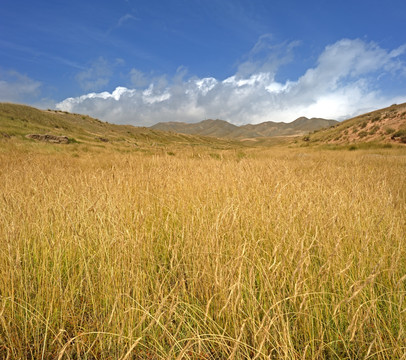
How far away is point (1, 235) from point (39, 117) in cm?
4201

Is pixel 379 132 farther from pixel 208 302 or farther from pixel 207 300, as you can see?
pixel 208 302

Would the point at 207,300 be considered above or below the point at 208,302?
below

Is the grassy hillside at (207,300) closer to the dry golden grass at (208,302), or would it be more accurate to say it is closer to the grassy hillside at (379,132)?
the dry golden grass at (208,302)

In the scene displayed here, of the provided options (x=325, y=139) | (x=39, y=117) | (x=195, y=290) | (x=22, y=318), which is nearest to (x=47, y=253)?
(x=22, y=318)

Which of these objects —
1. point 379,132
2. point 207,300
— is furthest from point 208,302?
point 379,132

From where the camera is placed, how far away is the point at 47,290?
1385mm

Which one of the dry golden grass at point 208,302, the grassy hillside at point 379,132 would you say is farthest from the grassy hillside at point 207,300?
the grassy hillside at point 379,132

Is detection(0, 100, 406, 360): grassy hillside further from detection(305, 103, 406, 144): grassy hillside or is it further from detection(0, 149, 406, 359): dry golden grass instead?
detection(305, 103, 406, 144): grassy hillside

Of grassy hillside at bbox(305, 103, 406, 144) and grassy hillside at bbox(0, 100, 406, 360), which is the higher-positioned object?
grassy hillside at bbox(305, 103, 406, 144)

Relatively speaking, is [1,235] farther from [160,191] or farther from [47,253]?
[160,191]

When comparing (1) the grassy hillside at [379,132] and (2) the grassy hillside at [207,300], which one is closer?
(2) the grassy hillside at [207,300]

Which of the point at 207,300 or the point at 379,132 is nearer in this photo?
the point at 207,300

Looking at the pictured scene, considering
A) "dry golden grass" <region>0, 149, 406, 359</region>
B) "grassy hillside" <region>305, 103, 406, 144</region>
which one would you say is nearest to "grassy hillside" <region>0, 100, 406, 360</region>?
"dry golden grass" <region>0, 149, 406, 359</region>

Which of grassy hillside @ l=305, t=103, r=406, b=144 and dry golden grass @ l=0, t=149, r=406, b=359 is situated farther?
grassy hillside @ l=305, t=103, r=406, b=144
